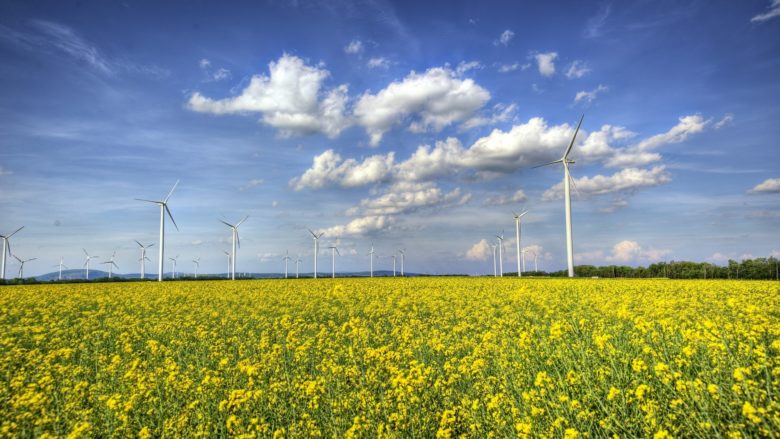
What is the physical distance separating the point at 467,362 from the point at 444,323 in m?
5.89

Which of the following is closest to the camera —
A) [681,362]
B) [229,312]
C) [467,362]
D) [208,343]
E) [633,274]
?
[681,362]

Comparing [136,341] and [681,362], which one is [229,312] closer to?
[136,341]

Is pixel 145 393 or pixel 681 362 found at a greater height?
pixel 681 362

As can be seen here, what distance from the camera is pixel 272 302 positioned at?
25344 millimetres

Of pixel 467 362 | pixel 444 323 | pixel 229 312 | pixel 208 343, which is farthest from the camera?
pixel 229 312

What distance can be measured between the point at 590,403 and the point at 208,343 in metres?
11.8

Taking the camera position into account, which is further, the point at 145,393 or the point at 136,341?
the point at 136,341

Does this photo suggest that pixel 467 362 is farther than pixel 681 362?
Yes

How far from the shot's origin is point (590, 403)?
7.71 m

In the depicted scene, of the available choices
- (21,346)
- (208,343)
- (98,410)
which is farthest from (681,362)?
(21,346)

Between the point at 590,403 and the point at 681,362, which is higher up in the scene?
the point at 681,362

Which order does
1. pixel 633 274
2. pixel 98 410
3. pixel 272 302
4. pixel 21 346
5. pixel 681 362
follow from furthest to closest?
pixel 633 274
pixel 272 302
pixel 21 346
pixel 98 410
pixel 681 362

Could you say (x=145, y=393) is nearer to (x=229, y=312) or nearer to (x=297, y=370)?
(x=297, y=370)

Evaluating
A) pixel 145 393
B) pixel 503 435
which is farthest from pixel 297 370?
pixel 503 435
